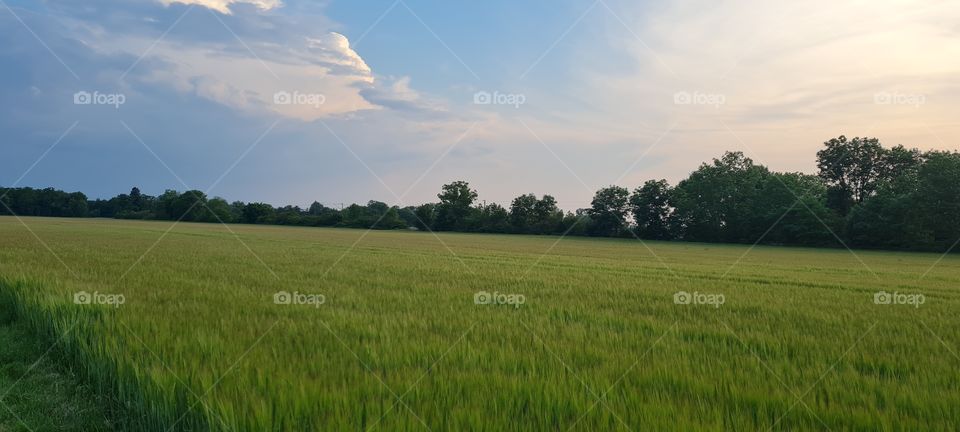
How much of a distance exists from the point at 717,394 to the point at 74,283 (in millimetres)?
12325

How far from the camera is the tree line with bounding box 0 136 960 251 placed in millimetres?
58969

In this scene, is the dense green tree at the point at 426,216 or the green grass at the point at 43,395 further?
the dense green tree at the point at 426,216

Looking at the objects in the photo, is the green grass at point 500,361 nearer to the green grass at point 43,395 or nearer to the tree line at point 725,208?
the green grass at point 43,395

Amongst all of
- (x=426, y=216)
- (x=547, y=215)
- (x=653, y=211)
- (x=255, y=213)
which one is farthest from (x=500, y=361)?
(x=255, y=213)

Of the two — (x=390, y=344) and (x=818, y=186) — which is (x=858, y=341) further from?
(x=818, y=186)

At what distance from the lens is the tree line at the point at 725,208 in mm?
58969

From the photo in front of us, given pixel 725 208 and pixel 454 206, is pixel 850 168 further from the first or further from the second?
pixel 454 206

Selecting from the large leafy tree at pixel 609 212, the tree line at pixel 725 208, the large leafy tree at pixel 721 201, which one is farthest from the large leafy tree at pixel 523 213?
the large leafy tree at pixel 721 201

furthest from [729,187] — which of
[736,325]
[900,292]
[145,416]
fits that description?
[145,416]

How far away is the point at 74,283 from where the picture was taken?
411 inches

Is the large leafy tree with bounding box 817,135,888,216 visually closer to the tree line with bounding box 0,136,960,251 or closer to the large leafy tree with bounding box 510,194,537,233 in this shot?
the tree line with bounding box 0,136,960,251

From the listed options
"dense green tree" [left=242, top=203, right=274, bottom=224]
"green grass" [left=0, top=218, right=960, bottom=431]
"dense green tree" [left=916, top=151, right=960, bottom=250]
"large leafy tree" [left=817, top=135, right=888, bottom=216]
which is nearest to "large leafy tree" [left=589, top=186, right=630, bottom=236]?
"large leafy tree" [left=817, top=135, right=888, bottom=216]

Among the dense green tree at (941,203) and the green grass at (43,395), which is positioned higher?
the dense green tree at (941,203)

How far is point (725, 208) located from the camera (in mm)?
81688
